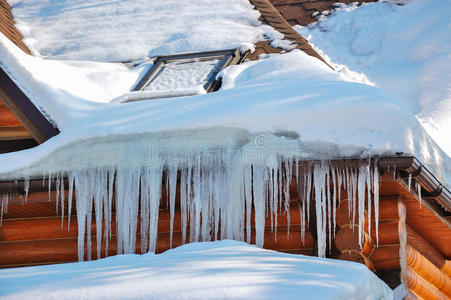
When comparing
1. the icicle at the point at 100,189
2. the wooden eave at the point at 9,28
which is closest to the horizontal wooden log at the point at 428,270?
the icicle at the point at 100,189

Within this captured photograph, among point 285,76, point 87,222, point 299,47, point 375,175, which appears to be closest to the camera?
point 375,175

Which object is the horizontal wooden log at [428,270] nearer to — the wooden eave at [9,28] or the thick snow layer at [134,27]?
the thick snow layer at [134,27]

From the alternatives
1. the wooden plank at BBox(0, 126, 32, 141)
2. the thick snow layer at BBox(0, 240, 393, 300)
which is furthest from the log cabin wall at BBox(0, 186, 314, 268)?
the thick snow layer at BBox(0, 240, 393, 300)

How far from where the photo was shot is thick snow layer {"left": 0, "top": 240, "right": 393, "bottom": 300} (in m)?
2.77

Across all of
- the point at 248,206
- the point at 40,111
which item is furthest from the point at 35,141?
the point at 248,206

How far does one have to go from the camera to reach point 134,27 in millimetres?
8219

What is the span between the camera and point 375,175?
12.9 feet

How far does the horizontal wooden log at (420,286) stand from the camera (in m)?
4.46

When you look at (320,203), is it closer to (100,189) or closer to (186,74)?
(100,189)

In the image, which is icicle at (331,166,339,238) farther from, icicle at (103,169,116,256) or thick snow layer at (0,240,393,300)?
icicle at (103,169,116,256)

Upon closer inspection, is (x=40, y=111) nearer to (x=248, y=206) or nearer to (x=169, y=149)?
(x=169, y=149)

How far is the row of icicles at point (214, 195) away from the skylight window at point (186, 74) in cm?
125

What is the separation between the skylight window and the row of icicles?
4.09 feet

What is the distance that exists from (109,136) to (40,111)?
33.2 inches
